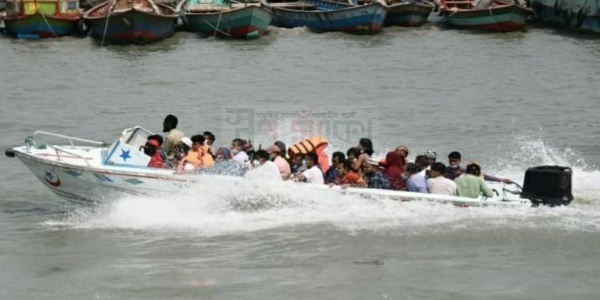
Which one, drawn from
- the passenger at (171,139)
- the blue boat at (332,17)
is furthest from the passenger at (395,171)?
the blue boat at (332,17)

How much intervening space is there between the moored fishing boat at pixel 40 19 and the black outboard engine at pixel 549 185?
23.4 metres

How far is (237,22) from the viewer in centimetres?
3469

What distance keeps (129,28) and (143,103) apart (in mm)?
9339

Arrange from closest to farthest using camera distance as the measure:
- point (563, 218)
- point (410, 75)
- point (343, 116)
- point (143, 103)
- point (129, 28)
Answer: point (563, 218), point (343, 116), point (143, 103), point (410, 75), point (129, 28)

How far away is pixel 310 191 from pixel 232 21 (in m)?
21.5

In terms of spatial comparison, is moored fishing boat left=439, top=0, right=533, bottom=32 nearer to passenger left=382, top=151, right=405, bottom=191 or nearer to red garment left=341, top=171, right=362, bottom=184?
passenger left=382, top=151, right=405, bottom=191

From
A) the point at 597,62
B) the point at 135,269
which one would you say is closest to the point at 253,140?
the point at 135,269

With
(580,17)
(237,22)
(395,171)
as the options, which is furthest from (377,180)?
(580,17)

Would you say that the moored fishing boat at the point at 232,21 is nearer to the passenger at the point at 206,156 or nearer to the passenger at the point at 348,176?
the passenger at the point at 206,156

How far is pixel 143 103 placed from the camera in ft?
81.3

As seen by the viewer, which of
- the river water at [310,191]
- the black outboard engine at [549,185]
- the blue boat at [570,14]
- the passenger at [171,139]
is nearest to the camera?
the river water at [310,191]

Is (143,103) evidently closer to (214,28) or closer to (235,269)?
(214,28)

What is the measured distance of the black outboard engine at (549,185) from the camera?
13.7 metres

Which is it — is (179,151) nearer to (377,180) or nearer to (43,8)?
(377,180)
